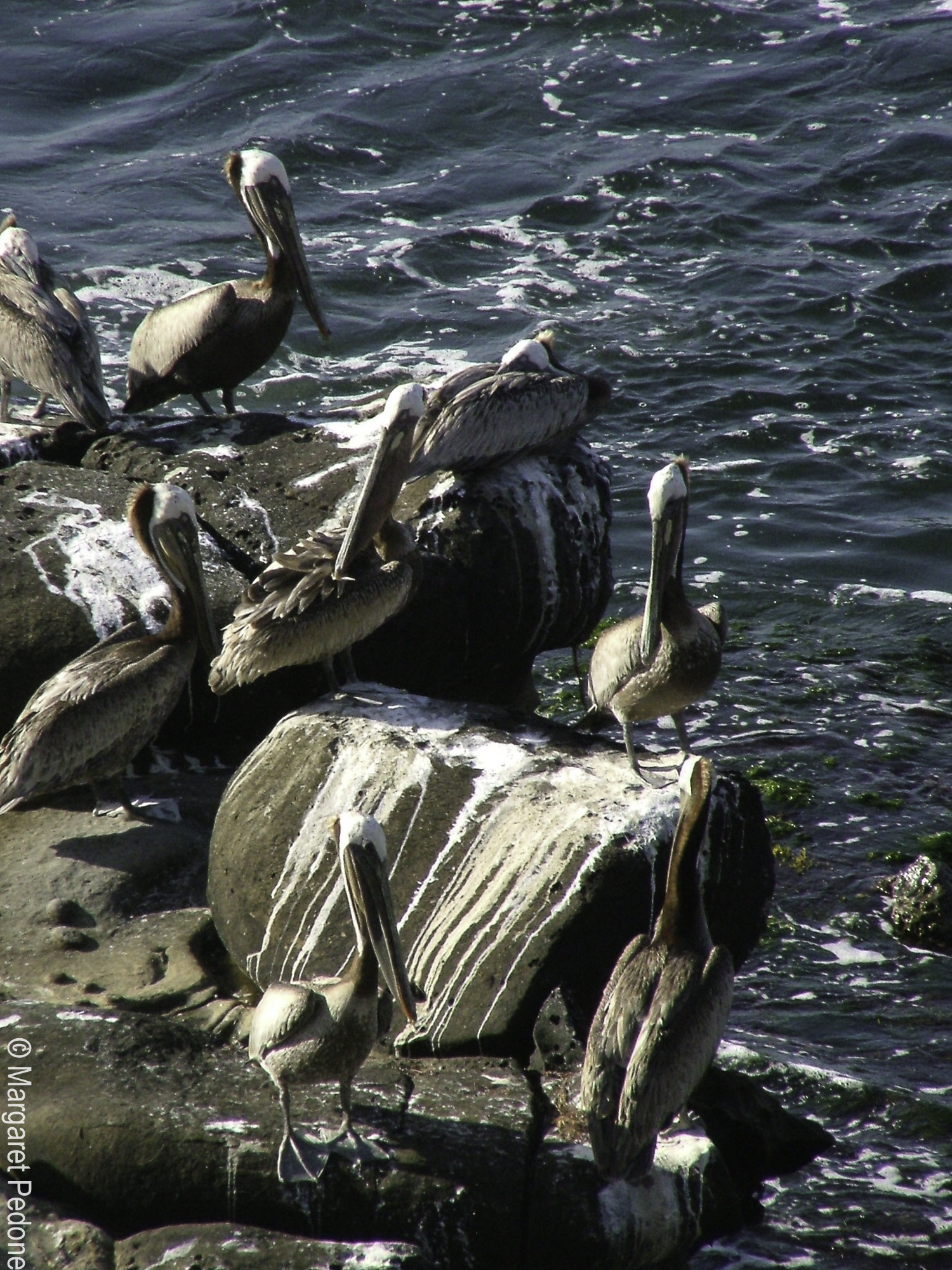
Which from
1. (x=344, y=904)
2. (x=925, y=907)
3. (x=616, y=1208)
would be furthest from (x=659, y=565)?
(x=616, y=1208)

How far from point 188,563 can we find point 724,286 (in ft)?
29.3

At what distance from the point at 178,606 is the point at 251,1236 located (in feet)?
9.54

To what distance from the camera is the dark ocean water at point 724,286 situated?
19.7 feet

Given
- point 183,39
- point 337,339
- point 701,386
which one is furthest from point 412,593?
point 183,39

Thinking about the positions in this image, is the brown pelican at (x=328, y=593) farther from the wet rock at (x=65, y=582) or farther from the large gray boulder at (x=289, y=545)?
the wet rock at (x=65, y=582)

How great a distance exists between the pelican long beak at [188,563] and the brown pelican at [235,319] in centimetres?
220

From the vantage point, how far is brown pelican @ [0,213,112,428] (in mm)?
7723

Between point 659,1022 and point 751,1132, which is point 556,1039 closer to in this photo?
point 659,1022

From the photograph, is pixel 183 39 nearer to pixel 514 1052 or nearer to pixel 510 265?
pixel 510 265

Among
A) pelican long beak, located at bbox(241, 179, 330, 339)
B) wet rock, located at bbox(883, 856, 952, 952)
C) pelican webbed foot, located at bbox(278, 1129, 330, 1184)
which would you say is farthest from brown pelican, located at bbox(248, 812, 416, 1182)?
pelican long beak, located at bbox(241, 179, 330, 339)

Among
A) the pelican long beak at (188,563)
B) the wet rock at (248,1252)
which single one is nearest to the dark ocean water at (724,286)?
the wet rock at (248,1252)

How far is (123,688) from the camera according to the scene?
6.05 m

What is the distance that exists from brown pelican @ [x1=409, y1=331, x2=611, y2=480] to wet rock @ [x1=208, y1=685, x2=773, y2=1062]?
1.54 m

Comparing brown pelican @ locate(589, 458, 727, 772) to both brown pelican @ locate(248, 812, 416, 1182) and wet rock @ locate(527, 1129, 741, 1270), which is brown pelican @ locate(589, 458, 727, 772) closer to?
brown pelican @ locate(248, 812, 416, 1182)
